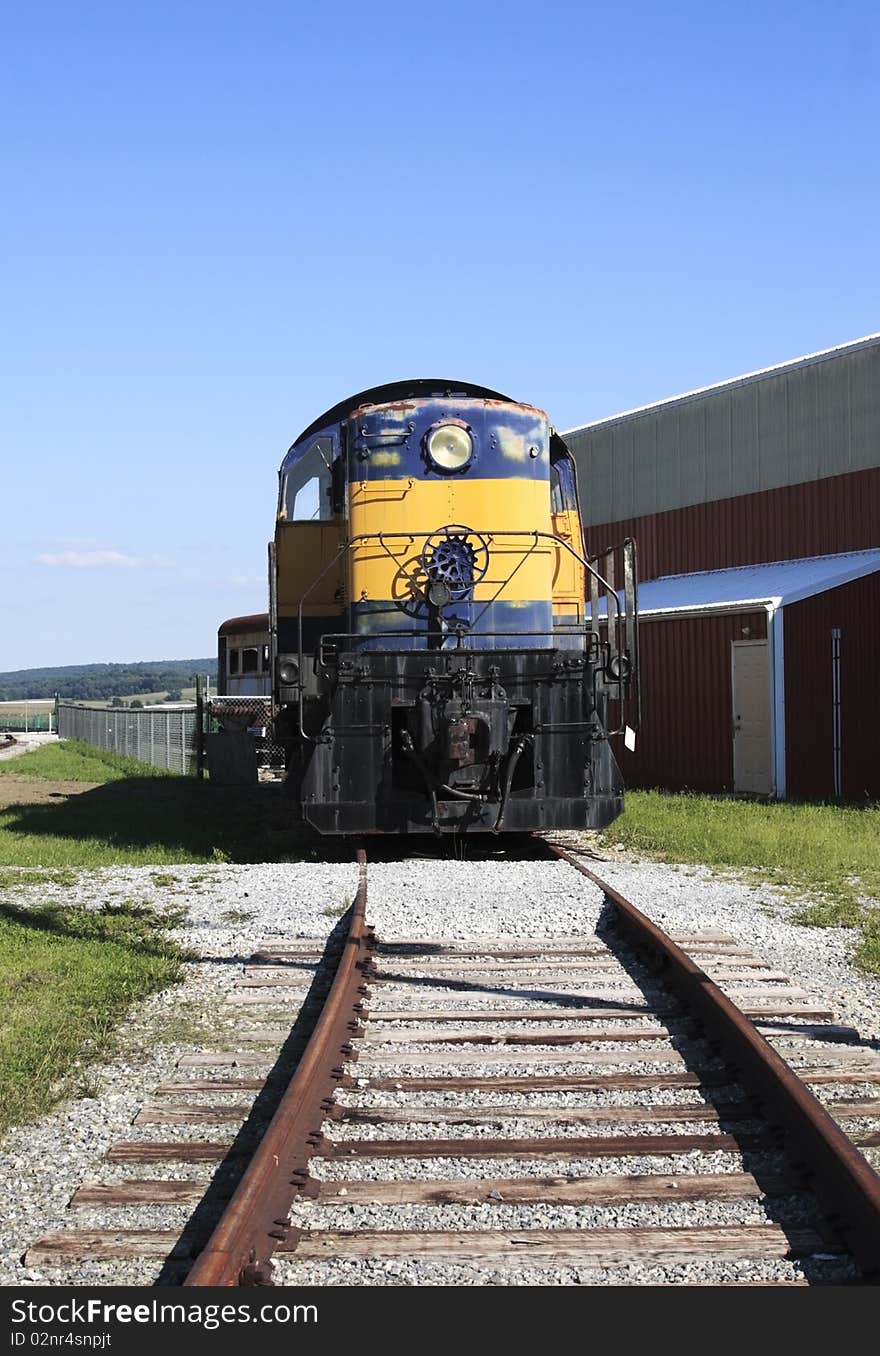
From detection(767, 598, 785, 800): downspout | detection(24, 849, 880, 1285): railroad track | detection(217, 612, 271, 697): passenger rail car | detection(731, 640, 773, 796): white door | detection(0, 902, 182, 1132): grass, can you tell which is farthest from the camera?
detection(217, 612, 271, 697): passenger rail car

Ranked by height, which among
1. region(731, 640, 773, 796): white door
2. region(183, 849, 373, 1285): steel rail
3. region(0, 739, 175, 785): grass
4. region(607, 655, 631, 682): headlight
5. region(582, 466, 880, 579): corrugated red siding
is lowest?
region(0, 739, 175, 785): grass

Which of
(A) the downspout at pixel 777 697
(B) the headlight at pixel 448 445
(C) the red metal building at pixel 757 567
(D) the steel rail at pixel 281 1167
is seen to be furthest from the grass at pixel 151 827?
(A) the downspout at pixel 777 697

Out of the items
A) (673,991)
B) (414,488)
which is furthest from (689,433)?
(673,991)

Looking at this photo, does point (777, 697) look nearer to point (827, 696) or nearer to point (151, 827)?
point (827, 696)

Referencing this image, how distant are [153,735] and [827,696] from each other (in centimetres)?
1836

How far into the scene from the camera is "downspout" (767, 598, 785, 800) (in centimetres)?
1850

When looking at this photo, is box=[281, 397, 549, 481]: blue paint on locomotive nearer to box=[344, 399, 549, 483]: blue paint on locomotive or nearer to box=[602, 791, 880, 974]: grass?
box=[344, 399, 549, 483]: blue paint on locomotive

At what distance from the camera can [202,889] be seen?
9.65 m

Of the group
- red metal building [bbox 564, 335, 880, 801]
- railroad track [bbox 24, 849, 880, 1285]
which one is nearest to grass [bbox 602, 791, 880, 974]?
railroad track [bbox 24, 849, 880, 1285]

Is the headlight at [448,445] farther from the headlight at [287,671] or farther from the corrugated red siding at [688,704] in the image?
the corrugated red siding at [688,704]

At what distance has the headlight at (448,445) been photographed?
1114 cm

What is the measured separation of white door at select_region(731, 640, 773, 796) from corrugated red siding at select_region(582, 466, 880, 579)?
637 cm

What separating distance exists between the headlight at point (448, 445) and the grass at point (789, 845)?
13.1 ft

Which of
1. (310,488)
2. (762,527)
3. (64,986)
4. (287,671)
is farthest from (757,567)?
(64,986)
